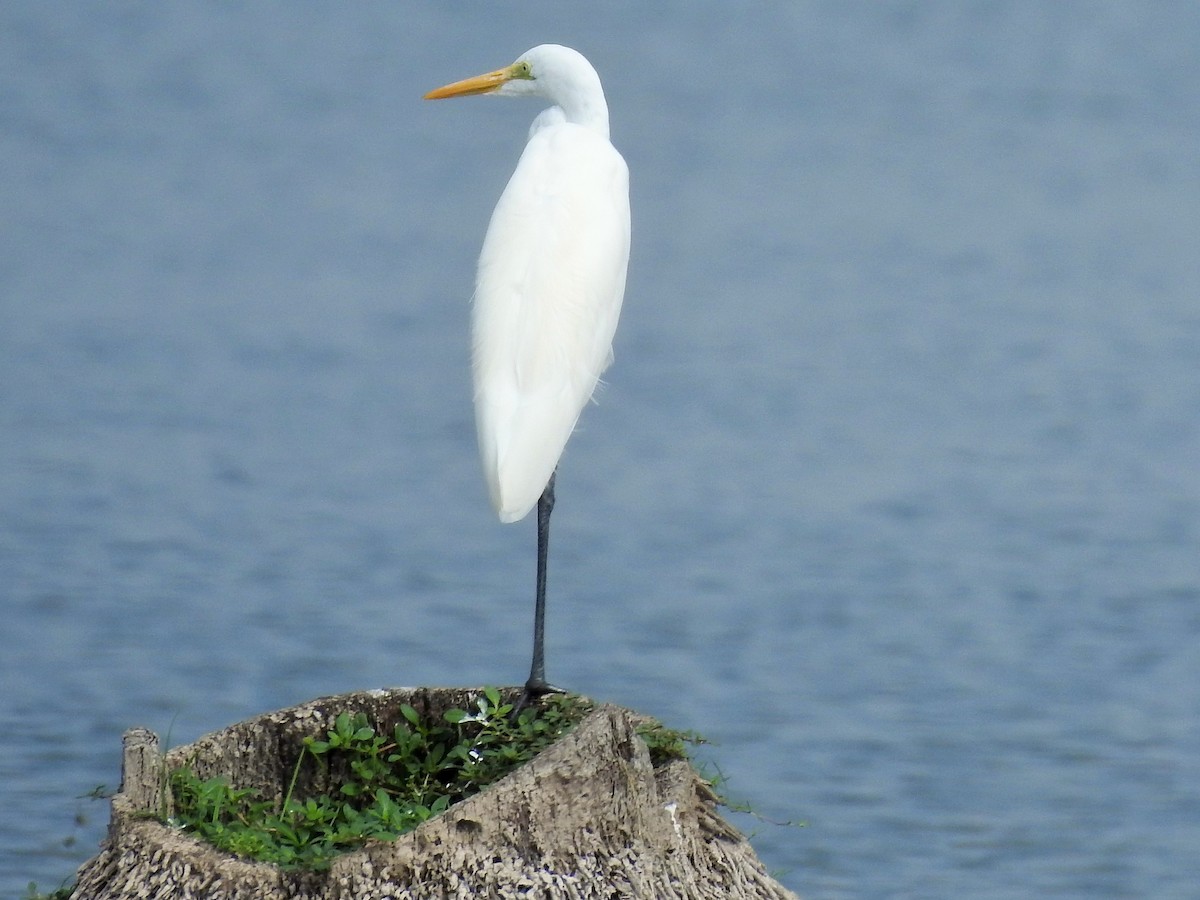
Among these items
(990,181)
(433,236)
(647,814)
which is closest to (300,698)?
(647,814)

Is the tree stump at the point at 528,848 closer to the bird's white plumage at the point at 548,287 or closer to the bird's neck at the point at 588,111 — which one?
the bird's white plumage at the point at 548,287

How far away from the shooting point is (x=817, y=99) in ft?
50.6

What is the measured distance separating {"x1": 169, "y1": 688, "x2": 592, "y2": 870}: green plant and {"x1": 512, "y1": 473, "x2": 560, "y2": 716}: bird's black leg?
61mm

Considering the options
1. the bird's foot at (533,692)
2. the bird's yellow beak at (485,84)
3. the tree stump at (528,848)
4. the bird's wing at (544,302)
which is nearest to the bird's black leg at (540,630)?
the bird's foot at (533,692)

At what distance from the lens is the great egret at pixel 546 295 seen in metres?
3.77

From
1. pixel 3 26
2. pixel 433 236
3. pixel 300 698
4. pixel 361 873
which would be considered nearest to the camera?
pixel 361 873

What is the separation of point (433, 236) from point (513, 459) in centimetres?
876

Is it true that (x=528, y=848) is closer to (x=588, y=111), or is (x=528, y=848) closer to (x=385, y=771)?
(x=385, y=771)

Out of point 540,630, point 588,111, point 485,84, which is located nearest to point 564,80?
point 588,111

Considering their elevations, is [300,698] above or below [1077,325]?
below

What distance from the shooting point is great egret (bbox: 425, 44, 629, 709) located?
12.4 feet

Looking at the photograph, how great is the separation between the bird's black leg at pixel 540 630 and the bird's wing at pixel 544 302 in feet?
0.69

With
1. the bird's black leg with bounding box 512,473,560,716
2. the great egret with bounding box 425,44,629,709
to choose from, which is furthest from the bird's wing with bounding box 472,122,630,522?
the bird's black leg with bounding box 512,473,560,716

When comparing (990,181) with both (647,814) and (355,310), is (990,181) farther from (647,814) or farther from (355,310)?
(647,814)
